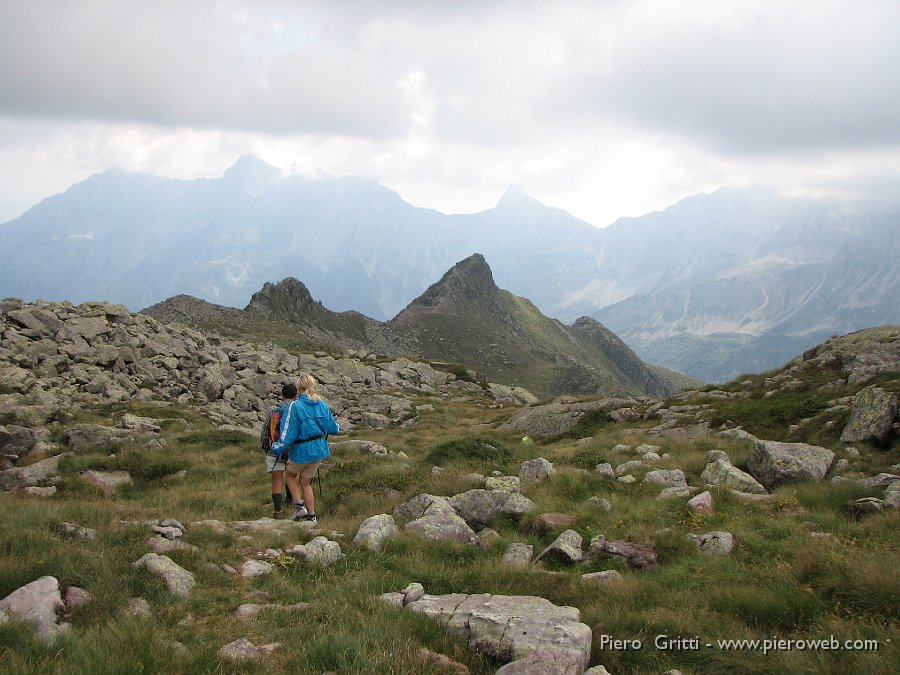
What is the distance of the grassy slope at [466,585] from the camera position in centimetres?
540

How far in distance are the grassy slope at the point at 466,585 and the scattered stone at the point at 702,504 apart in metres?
0.20

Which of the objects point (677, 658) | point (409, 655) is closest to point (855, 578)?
point (677, 658)

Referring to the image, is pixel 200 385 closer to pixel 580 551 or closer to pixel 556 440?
pixel 556 440

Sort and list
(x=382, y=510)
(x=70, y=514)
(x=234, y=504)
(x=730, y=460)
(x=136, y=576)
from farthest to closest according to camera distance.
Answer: (x=730, y=460), (x=234, y=504), (x=382, y=510), (x=70, y=514), (x=136, y=576)

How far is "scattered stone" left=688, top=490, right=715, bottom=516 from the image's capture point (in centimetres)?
1050

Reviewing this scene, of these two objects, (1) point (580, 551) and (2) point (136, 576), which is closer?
(2) point (136, 576)

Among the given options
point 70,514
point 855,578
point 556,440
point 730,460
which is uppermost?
point 70,514

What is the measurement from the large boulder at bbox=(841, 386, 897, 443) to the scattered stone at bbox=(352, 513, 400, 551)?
14678 millimetres

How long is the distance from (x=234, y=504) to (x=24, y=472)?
7.37 meters

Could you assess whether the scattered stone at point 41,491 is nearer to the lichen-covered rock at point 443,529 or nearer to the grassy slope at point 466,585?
the grassy slope at point 466,585

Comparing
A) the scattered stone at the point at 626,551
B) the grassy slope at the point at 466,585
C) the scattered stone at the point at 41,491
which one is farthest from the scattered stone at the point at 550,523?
the scattered stone at the point at 41,491

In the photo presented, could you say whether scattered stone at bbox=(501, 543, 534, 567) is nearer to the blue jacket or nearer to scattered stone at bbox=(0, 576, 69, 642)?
the blue jacket

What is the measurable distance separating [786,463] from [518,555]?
8301mm

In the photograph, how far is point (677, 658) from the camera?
5695 mm
